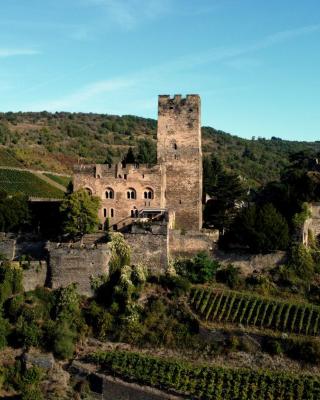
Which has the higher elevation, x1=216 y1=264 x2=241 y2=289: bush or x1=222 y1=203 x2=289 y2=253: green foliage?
x1=222 y1=203 x2=289 y2=253: green foliage

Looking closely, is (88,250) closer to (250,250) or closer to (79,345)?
(79,345)

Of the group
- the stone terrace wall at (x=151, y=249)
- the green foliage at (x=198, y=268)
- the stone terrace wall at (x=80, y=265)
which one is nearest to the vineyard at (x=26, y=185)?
the stone terrace wall at (x=80, y=265)

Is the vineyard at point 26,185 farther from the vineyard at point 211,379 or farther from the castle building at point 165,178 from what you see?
the vineyard at point 211,379

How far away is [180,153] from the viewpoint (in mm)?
39062

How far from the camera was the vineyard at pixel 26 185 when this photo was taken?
5447cm

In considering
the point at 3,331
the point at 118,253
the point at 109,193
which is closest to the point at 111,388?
the point at 3,331

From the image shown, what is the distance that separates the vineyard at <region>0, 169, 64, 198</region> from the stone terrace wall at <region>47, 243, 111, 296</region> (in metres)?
20.1

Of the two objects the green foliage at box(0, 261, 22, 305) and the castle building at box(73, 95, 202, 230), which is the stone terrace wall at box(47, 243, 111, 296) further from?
the castle building at box(73, 95, 202, 230)

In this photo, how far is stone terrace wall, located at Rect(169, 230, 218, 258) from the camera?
1389 inches

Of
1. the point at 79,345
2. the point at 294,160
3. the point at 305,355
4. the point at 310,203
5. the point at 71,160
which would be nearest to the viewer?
the point at 305,355

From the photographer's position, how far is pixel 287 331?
97.5 feet

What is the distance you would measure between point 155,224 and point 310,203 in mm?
9428

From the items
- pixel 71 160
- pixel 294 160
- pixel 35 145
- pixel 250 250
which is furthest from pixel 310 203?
pixel 35 145

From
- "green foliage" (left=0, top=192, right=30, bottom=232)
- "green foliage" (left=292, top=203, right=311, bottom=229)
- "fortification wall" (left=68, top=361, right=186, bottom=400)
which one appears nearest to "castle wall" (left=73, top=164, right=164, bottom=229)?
"green foliage" (left=0, top=192, right=30, bottom=232)
